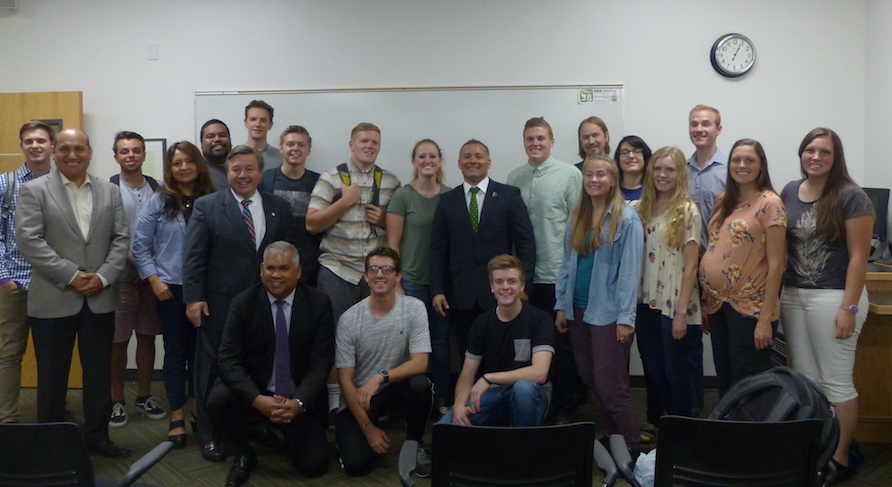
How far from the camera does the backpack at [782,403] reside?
Answer: 1.64 metres

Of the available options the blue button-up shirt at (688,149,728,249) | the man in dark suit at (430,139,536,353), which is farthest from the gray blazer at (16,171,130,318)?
the blue button-up shirt at (688,149,728,249)

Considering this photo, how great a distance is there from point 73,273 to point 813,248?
3250 mm

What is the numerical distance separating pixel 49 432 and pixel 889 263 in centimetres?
392

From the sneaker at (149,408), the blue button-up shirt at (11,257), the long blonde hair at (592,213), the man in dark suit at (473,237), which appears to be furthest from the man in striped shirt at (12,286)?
the long blonde hair at (592,213)

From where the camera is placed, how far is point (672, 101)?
3.84 metres

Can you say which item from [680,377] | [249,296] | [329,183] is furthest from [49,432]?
[680,377]

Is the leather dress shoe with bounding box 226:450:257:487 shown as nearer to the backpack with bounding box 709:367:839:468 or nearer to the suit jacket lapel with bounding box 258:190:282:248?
the suit jacket lapel with bounding box 258:190:282:248

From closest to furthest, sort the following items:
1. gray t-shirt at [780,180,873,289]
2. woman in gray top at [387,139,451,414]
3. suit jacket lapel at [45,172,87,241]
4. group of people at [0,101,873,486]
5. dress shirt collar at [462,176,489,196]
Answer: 1. gray t-shirt at [780,180,873,289]
2. group of people at [0,101,873,486]
3. suit jacket lapel at [45,172,87,241]
4. dress shirt collar at [462,176,489,196]
5. woman in gray top at [387,139,451,414]

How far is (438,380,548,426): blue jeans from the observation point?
2379 millimetres

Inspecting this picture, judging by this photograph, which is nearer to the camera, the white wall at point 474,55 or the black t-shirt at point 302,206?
the black t-shirt at point 302,206

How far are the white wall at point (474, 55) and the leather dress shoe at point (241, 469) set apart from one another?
80.1 inches

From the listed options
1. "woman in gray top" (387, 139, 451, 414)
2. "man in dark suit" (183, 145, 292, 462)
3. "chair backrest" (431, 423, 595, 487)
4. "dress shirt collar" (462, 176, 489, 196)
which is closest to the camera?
"chair backrest" (431, 423, 595, 487)

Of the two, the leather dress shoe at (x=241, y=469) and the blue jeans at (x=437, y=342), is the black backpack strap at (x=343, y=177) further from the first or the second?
the leather dress shoe at (x=241, y=469)

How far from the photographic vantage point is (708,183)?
3148 mm
